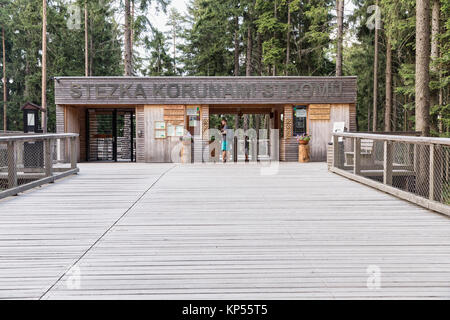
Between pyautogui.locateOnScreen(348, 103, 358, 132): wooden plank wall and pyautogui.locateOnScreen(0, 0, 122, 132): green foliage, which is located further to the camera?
pyautogui.locateOnScreen(0, 0, 122, 132): green foliage

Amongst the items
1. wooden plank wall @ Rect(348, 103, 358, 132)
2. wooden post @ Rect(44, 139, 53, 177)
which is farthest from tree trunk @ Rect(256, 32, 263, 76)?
wooden post @ Rect(44, 139, 53, 177)

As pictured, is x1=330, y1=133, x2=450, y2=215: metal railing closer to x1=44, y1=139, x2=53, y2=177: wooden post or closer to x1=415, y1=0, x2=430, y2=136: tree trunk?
x1=415, y1=0, x2=430, y2=136: tree trunk

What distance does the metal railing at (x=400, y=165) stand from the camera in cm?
623

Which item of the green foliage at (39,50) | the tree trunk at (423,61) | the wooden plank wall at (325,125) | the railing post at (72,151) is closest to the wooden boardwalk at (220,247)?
the railing post at (72,151)

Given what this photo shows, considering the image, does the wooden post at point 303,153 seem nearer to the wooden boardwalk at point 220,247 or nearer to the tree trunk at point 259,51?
the wooden boardwalk at point 220,247

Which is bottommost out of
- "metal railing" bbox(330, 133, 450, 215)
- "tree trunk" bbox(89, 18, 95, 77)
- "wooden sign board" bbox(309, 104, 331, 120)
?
"metal railing" bbox(330, 133, 450, 215)

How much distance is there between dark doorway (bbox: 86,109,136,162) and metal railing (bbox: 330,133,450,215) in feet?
30.9

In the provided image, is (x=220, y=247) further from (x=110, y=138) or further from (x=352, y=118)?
(x=110, y=138)

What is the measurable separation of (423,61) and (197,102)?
27.3 ft

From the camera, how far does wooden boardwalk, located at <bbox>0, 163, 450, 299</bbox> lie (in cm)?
305

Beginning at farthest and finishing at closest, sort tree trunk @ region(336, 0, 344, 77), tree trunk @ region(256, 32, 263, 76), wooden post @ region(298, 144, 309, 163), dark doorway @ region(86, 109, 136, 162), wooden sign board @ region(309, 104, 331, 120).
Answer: tree trunk @ region(256, 32, 263, 76) → tree trunk @ region(336, 0, 344, 77) → dark doorway @ region(86, 109, 136, 162) → wooden sign board @ region(309, 104, 331, 120) → wooden post @ region(298, 144, 309, 163)

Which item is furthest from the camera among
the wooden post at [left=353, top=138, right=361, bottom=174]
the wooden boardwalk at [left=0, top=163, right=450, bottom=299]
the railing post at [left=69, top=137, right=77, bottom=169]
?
the railing post at [left=69, top=137, right=77, bottom=169]

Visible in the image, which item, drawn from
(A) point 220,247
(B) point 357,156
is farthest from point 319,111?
(A) point 220,247
